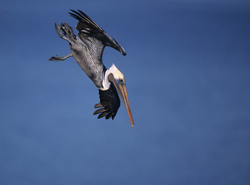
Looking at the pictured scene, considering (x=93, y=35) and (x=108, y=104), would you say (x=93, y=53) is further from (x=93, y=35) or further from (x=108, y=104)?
(x=108, y=104)

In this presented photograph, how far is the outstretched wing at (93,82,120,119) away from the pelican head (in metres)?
0.18

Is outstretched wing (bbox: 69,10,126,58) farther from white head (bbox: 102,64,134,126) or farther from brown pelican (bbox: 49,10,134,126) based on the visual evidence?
white head (bbox: 102,64,134,126)

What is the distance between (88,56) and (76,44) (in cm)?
24

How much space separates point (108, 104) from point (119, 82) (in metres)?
0.46

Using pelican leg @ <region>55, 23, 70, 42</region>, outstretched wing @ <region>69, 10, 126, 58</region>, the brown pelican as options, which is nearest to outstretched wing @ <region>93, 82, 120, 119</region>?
the brown pelican

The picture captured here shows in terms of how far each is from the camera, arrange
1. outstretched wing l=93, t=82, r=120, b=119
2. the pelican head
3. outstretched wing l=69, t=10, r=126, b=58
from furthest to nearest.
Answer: outstretched wing l=93, t=82, r=120, b=119
the pelican head
outstretched wing l=69, t=10, r=126, b=58

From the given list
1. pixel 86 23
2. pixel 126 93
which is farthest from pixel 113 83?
pixel 86 23

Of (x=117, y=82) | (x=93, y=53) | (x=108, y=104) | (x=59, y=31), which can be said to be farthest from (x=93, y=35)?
(x=108, y=104)

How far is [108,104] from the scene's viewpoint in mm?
4422

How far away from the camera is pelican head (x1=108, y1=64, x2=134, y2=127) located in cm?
413

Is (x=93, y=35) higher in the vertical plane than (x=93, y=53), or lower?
higher

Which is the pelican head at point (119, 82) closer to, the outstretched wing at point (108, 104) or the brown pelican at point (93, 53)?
the brown pelican at point (93, 53)

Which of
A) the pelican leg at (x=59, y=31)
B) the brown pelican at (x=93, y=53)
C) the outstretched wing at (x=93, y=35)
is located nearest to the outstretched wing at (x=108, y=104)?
the brown pelican at (x=93, y=53)

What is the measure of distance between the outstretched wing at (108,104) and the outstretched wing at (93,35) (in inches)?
23.0
